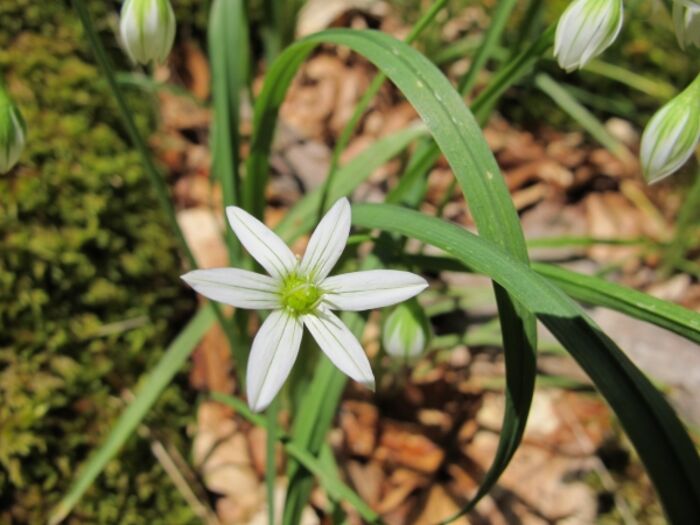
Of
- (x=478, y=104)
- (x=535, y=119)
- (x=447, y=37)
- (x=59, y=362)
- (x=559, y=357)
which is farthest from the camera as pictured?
(x=447, y=37)

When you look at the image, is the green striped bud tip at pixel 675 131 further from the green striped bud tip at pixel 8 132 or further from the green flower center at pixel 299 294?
the green striped bud tip at pixel 8 132

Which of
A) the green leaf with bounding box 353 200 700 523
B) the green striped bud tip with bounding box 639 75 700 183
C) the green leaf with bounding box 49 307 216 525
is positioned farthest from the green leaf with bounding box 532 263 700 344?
the green leaf with bounding box 49 307 216 525

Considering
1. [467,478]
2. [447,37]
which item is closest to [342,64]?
[447,37]

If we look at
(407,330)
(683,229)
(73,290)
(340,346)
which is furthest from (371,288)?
(683,229)

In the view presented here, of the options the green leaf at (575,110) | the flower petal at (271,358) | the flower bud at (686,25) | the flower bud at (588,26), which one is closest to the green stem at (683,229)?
the green leaf at (575,110)

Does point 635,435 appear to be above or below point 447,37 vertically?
below

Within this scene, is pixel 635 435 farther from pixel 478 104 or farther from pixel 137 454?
pixel 137 454

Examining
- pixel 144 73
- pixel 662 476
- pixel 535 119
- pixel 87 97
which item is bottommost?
pixel 662 476
